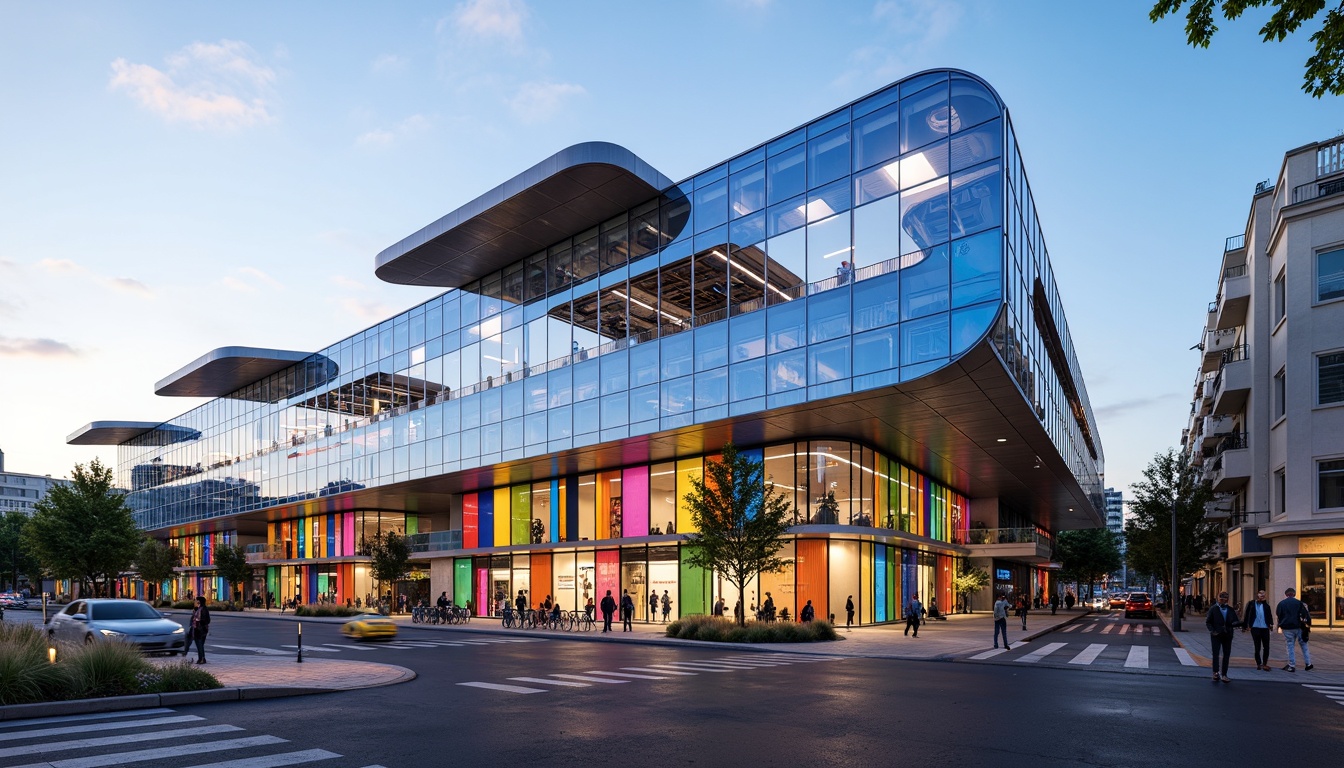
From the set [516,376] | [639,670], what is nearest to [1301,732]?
[639,670]

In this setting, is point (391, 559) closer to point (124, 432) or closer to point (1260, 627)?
point (1260, 627)

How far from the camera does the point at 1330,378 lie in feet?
113

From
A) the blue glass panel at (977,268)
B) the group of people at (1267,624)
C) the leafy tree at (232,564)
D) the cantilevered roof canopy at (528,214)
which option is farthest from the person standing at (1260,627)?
the leafy tree at (232,564)

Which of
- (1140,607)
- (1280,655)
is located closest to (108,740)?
(1280,655)

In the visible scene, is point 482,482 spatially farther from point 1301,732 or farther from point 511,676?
point 1301,732

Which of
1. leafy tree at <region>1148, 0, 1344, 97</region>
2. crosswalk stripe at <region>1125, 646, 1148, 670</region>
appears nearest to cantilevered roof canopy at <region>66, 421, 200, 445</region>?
crosswalk stripe at <region>1125, 646, 1148, 670</region>

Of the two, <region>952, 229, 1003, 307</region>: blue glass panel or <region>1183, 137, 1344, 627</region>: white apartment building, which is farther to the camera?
<region>1183, 137, 1344, 627</region>: white apartment building

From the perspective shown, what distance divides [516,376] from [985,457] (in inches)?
930

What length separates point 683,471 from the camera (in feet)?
142

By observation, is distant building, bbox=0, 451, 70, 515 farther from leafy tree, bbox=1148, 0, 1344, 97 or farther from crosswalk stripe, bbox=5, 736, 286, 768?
leafy tree, bbox=1148, 0, 1344, 97

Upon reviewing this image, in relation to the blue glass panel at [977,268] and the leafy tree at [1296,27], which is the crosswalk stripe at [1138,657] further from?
the leafy tree at [1296,27]

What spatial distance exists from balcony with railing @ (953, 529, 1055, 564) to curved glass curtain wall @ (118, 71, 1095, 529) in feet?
22.6

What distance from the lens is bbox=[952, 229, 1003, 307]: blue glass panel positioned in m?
28.0

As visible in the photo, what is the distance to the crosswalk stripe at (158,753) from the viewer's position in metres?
9.76
